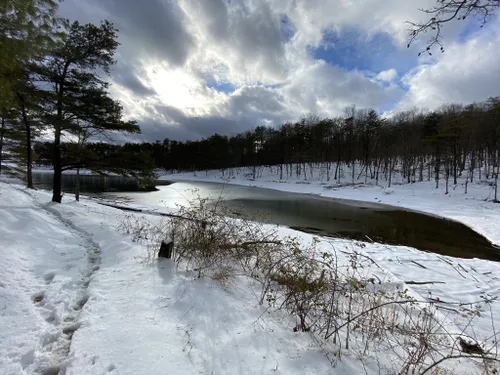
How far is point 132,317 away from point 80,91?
11.7 meters

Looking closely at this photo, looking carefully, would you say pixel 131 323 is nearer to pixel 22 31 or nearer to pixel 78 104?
pixel 22 31

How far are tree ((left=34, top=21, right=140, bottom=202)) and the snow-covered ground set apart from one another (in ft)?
20.8

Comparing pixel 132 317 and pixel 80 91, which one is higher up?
pixel 80 91

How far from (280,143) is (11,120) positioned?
48422mm

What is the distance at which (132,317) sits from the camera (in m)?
3.04

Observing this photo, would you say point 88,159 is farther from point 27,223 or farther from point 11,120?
point 11,120

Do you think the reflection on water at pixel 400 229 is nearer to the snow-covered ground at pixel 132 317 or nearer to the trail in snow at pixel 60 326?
the snow-covered ground at pixel 132 317

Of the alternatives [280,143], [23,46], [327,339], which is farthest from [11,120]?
[280,143]

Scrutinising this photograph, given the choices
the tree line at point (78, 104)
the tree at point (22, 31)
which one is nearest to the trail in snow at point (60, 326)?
the tree at point (22, 31)

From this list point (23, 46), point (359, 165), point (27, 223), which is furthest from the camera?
point (359, 165)

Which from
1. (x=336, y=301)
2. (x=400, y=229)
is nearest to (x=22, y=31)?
(x=336, y=301)

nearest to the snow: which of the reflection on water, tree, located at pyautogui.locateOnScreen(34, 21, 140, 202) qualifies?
the reflection on water

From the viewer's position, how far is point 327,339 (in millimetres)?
2955

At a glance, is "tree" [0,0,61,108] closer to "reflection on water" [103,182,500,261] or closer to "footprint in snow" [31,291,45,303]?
"footprint in snow" [31,291,45,303]
